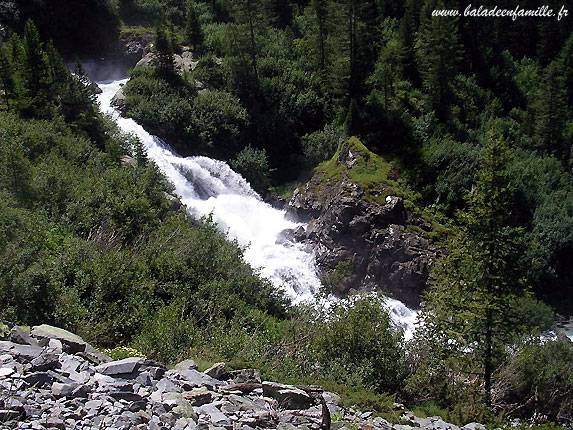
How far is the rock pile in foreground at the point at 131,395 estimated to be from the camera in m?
5.25

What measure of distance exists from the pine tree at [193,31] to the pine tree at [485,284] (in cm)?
3052

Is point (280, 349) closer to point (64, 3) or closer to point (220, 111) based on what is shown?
point (220, 111)

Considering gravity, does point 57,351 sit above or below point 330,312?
below

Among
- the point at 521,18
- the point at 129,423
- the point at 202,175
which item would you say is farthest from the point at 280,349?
the point at 521,18

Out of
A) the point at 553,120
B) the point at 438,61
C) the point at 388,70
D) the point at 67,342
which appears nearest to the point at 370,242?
the point at 388,70

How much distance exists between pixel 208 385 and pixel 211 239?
27.1ft

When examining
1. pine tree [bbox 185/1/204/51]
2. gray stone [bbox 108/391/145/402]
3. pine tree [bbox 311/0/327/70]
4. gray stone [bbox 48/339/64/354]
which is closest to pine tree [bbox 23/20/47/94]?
pine tree [bbox 185/1/204/51]

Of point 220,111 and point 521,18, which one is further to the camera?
point 521,18

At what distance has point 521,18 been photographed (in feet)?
157

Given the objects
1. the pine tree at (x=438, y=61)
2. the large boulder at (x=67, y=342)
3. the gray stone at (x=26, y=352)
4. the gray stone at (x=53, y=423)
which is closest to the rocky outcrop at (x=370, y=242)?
the pine tree at (x=438, y=61)

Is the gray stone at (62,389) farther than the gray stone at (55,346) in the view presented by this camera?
No

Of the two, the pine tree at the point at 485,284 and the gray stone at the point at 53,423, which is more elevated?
the pine tree at the point at 485,284

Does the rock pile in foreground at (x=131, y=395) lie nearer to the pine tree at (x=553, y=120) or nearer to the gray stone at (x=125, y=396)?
the gray stone at (x=125, y=396)

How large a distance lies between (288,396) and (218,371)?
46.9 inches
